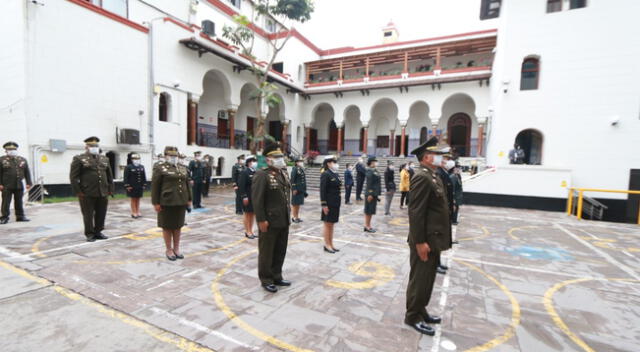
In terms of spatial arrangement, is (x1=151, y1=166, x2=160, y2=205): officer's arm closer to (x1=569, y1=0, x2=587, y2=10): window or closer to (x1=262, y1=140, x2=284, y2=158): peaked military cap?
(x1=262, y1=140, x2=284, y2=158): peaked military cap

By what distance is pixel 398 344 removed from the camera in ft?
8.85

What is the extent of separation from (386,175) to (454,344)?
714cm

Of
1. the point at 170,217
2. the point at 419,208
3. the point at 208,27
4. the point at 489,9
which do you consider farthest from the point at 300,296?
the point at 489,9

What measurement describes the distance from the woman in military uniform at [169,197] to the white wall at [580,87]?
15369mm

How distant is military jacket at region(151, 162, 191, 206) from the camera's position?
4551 mm

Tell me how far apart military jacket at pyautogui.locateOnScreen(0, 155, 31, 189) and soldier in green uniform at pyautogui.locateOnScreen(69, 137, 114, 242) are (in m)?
2.71

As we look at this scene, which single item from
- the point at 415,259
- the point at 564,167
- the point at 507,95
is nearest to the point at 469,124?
the point at 507,95

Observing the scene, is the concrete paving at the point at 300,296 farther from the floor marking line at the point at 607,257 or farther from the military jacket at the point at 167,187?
the military jacket at the point at 167,187

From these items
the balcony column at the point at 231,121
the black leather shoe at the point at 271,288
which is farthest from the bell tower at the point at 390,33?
the black leather shoe at the point at 271,288

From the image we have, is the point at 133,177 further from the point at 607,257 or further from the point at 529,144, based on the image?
the point at 529,144

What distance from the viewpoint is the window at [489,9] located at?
1644 centimetres

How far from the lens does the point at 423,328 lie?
2895 mm

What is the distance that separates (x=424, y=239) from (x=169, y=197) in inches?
153

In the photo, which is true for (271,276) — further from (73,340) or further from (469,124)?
(469,124)
